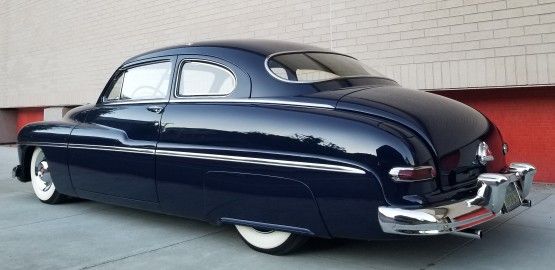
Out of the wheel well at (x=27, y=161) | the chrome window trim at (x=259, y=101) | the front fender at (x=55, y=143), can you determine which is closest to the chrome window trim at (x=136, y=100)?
the chrome window trim at (x=259, y=101)

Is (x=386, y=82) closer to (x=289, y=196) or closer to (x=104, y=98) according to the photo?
(x=289, y=196)

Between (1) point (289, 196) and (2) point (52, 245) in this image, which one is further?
(2) point (52, 245)

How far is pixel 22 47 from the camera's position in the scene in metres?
13.2

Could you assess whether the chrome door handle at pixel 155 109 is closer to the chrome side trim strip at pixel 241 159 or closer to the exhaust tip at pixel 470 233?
the chrome side trim strip at pixel 241 159

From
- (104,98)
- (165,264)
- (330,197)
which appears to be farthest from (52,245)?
(330,197)

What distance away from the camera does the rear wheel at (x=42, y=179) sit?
5.26 m

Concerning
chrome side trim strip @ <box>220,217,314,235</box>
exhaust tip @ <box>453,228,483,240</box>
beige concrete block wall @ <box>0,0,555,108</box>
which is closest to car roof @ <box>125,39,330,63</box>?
chrome side trim strip @ <box>220,217,314,235</box>

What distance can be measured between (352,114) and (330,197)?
19.6 inches

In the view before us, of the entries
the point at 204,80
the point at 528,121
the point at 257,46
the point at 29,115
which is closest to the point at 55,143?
the point at 204,80

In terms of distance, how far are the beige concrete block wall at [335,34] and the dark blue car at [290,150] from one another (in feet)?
7.47

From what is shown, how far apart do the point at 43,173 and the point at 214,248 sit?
2.52 meters

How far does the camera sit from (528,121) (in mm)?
5887

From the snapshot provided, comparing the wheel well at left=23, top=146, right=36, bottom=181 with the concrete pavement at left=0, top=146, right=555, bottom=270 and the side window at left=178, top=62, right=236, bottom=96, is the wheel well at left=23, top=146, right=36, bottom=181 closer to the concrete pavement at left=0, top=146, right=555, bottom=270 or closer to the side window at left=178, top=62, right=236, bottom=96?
the concrete pavement at left=0, top=146, right=555, bottom=270

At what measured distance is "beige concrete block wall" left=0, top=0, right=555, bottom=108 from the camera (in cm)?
561
